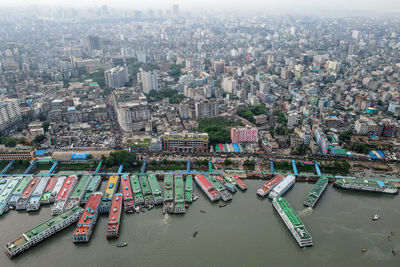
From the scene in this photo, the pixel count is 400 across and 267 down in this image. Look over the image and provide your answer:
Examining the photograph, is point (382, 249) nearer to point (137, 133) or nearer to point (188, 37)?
point (137, 133)

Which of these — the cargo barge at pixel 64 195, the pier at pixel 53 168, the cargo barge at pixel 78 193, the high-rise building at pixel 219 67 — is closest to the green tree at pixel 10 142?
the pier at pixel 53 168

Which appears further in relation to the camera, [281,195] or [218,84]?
[218,84]

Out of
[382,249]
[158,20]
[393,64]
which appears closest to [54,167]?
[382,249]

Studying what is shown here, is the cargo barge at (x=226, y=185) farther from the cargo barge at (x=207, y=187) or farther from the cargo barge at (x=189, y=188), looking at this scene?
the cargo barge at (x=189, y=188)

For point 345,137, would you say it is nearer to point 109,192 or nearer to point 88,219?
point 109,192

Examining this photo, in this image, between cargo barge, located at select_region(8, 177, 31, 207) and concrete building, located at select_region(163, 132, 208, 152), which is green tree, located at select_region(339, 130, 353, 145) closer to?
concrete building, located at select_region(163, 132, 208, 152)

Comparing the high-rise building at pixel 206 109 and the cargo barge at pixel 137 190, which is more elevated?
the high-rise building at pixel 206 109
